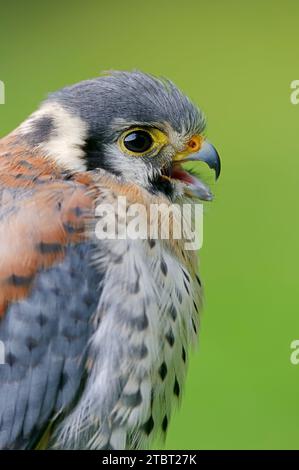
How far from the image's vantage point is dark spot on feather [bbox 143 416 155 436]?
12.8ft

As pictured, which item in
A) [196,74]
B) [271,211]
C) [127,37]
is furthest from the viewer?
[127,37]

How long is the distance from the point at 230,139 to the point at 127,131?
3.93m

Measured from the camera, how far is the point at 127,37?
358 inches

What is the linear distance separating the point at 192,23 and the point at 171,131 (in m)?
5.27

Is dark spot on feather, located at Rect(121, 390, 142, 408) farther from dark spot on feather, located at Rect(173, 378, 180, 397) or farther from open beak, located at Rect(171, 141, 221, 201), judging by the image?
open beak, located at Rect(171, 141, 221, 201)

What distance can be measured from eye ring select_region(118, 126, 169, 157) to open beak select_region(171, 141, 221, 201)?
4.1 inches

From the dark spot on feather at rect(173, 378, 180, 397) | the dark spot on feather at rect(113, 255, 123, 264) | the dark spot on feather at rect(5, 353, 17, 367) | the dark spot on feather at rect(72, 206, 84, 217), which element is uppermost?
the dark spot on feather at rect(72, 206, 84, 217)

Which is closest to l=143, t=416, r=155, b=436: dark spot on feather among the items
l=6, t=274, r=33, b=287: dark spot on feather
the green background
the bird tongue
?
l=6, t=274, r=33, b=287: dark spot on feather

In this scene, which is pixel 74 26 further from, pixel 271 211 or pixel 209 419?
pixel 209 419

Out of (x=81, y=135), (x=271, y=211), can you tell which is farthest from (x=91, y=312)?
(x=271, y=211)

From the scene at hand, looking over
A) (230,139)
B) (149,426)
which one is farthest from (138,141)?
(230,139)

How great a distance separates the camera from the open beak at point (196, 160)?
13.3 ft

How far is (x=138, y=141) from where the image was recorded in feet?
13.1

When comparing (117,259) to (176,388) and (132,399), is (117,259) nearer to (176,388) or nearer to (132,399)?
(132,399)
